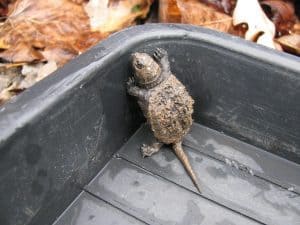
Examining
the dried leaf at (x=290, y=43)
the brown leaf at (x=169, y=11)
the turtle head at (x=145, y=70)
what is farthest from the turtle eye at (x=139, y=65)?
the dried leaf at (x=290, y=43)

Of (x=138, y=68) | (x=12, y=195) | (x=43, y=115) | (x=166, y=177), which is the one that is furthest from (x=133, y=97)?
(x=12, y=195)

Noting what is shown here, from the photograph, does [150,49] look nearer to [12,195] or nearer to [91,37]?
[91,37]

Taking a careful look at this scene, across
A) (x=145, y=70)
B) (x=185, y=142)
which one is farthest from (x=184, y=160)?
(x=145, y=70)

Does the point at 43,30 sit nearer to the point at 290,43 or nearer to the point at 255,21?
the point at 255,21

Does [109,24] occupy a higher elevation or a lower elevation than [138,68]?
lower

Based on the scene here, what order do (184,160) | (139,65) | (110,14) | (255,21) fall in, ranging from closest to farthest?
(139,65), (184,160), (255,21), (110,14)

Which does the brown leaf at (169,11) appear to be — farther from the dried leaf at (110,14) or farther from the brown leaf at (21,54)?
the brown leaf at (21,54)

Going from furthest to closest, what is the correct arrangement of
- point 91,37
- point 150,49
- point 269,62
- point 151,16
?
point 151,16 → point 91,37 → point 150,49 → point 269,62

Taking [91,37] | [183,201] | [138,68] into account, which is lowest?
[183,201]
